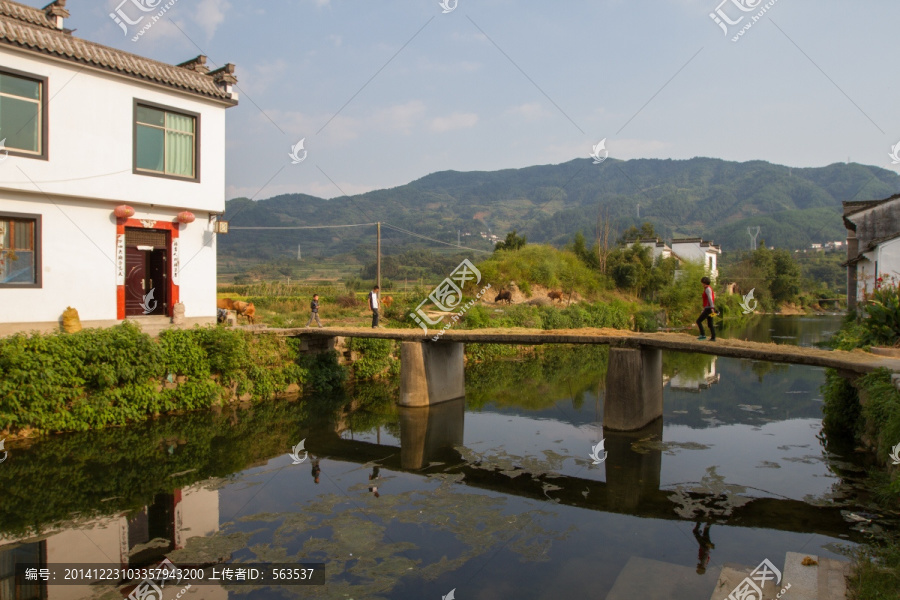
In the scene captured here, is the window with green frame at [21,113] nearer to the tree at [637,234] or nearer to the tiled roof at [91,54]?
the tiled roof at [91,54]

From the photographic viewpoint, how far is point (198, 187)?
17.2 meters

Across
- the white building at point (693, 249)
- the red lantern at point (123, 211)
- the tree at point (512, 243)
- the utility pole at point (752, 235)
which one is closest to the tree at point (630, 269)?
the tree at point (512, 243)

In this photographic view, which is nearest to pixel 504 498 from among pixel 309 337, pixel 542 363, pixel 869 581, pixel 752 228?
pixel 869 581

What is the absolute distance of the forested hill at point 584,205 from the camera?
103m

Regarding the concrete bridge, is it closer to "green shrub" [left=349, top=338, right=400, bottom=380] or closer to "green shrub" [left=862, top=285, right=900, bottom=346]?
"green shrub" [left=349, top=338, right=400, bottom=380]

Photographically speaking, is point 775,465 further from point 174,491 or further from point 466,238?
point 466,238

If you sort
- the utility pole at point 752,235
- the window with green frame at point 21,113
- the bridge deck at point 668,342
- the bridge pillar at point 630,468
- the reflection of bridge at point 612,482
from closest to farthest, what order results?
the reflection of bridge at point 612,482
the bridge pillar at point 630,468
the bridge deck at point 668,342
the window with green frame at point 21,113
the utility pole at point 752,235

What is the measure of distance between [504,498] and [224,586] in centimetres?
450

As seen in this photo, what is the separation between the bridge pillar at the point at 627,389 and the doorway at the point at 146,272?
11612 millimetres

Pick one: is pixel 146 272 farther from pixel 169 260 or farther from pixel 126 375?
pixel 126 375

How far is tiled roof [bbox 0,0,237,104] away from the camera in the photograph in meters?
13.7

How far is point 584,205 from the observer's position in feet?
519

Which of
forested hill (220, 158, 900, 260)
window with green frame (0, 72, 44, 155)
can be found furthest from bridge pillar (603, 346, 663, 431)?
forested hill (220, 158, 900, 260)

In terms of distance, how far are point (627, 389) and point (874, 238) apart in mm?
13845
